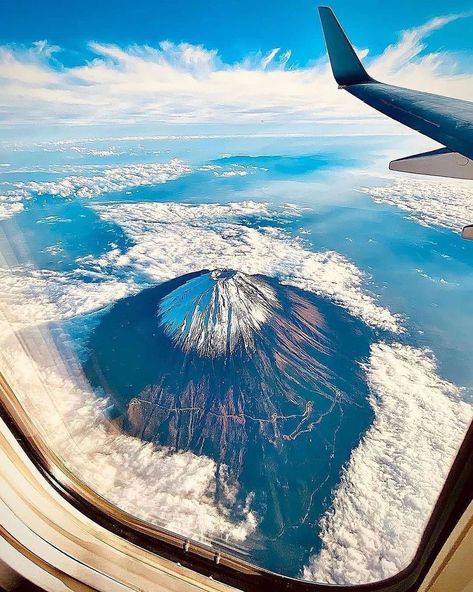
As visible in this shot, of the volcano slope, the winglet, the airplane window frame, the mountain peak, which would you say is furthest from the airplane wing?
the mountain peak

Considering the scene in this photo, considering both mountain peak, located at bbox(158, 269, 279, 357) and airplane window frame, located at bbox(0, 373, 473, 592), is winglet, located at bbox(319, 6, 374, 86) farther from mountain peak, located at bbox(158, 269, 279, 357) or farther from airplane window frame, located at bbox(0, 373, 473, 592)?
mountain peak, located at bbox(158, 269, 279, 357)

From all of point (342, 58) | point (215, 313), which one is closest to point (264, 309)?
point (215, 313)

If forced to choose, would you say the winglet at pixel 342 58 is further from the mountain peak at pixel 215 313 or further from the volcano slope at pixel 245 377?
the mountain peak at pixel 215 313

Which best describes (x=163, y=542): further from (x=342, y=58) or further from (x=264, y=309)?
(x=264, y=309)

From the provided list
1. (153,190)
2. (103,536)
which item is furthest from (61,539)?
(153,190)

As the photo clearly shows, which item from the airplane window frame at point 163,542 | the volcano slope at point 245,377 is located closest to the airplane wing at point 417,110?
the airplane window frame at point 163,542

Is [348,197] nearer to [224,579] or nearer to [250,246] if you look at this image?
[250,246]
